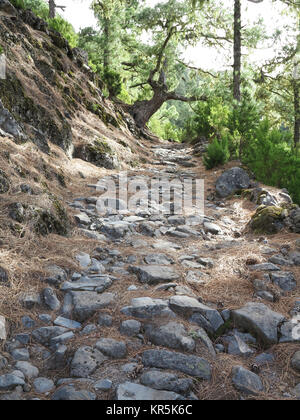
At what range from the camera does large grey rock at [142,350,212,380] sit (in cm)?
188

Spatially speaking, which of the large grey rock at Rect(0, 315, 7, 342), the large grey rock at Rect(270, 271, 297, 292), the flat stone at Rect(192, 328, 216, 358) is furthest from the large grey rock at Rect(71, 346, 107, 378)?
the large grey rock at Rect(270, 271, 297, 292)

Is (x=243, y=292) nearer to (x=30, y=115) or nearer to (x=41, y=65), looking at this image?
(x=30, y=115)

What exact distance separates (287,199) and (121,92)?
39.4 feet

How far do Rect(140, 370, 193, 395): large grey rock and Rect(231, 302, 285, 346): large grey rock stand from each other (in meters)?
0.72

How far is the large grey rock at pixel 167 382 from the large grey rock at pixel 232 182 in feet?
16.2

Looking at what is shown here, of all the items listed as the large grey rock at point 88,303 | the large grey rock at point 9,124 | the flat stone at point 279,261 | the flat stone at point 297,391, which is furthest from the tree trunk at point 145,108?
the flat stone at point 297,391

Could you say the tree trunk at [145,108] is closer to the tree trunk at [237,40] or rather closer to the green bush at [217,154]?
the tree trunk at [237,40]

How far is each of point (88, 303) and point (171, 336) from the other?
2.24 feet

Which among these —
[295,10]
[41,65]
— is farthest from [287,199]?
[41,65]

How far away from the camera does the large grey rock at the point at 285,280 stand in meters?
2.91

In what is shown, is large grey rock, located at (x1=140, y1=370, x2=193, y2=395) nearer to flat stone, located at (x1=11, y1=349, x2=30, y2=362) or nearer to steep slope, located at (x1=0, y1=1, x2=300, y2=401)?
steep slope, located at (x1=0, y1=1, x2=300, y2=401)

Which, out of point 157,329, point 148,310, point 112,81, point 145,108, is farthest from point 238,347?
point 145,108
